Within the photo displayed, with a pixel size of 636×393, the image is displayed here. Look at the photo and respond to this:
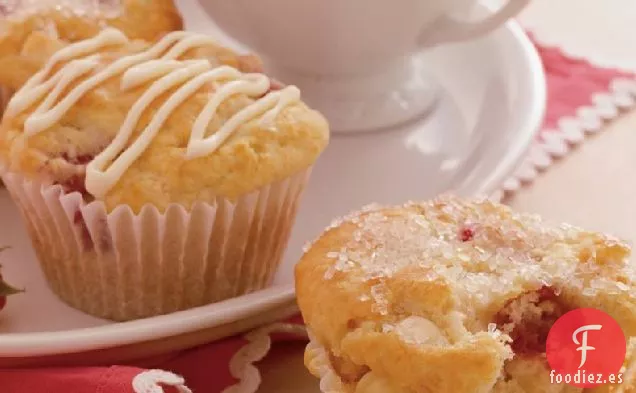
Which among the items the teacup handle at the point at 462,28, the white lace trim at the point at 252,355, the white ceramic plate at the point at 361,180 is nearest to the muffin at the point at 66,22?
the white ceramic plate at the point at 361,180

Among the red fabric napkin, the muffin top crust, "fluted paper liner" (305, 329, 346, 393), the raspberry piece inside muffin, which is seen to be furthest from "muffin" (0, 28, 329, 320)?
the raspberry piece inside muffin

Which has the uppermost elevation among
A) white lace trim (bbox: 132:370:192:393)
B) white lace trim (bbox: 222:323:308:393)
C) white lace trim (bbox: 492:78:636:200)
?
white lace trim (bbox: 132:370:192:393)

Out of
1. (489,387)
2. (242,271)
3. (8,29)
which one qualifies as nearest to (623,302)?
(489,387)

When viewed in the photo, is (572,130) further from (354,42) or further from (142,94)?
(142,94)

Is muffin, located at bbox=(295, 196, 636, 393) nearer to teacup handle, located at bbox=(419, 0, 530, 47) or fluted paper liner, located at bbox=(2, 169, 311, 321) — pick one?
fluted paper liner, located at bbox=(2, 169, 311, 321)

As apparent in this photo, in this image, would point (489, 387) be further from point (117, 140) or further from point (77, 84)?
point (77, 84)

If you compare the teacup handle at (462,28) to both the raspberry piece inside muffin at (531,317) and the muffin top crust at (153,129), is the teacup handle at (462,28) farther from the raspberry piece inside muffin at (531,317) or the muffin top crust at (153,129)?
the raspberry piece inside muffin at (531,317)
